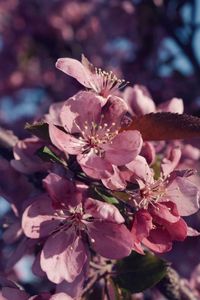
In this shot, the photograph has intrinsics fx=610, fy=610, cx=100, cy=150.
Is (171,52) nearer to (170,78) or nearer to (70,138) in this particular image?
(170,78)

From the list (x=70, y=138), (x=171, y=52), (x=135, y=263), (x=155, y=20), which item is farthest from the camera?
(x=171, y=52)

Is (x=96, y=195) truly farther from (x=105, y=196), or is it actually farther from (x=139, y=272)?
(x=139, y=272)

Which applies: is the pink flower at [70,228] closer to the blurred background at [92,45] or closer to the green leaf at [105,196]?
the green leaf at [105,196]

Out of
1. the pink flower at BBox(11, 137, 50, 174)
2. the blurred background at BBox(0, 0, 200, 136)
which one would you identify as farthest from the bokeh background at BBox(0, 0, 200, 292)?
the pink flower at BBox(11, 137, 50, 174)

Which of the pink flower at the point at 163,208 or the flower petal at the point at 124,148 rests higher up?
the flower petal at the point at 124,148

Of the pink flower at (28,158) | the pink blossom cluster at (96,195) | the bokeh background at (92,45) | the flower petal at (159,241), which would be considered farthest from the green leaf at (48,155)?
the bokeh background at (92,45)

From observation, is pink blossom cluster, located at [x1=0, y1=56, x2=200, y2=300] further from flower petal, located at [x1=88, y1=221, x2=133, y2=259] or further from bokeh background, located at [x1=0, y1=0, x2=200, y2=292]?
bokeh background, located at [x1=0, y1=0, x2=200, y2=292]

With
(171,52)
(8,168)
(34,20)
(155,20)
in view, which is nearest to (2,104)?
(34,20)
